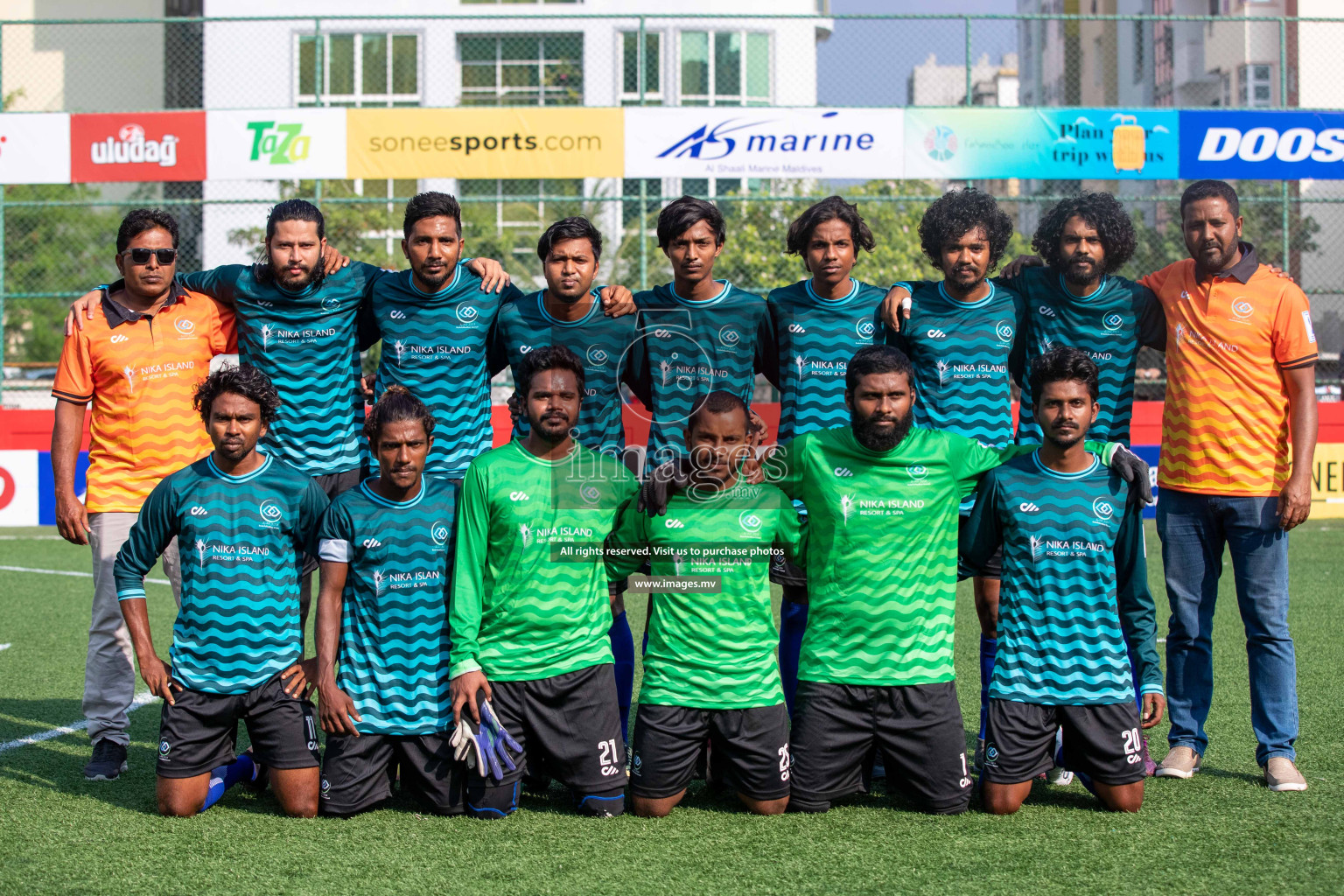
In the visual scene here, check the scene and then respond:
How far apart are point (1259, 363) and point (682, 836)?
9.21 ft

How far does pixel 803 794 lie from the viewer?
4.47 m

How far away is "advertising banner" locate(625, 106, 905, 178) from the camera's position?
12.1 metres

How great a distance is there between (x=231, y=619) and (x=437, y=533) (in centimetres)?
78

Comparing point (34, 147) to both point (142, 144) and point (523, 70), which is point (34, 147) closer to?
point (142, 144)

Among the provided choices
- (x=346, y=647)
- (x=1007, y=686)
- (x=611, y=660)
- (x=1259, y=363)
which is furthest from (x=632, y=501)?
(x=1259, y=363)

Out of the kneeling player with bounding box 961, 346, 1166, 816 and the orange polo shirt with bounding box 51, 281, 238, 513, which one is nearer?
the kneeling player with bounding box 961, 346, 1166, 816

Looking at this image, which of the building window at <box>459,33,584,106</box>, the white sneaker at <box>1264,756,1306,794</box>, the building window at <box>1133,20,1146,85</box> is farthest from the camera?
the building window at <box>1133,20,1146,85</box>

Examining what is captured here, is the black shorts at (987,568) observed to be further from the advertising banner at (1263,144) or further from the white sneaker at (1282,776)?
the advertising banner at (1263,144)

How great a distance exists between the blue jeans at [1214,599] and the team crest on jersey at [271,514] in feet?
10.8

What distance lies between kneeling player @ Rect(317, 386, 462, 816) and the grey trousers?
3.27 feet

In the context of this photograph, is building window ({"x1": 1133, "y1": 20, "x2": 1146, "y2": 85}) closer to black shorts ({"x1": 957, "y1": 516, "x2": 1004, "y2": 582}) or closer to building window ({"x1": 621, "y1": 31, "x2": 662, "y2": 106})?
building window ({"x1": 621, "y1": 31, "x2": 662, "y2": 106})

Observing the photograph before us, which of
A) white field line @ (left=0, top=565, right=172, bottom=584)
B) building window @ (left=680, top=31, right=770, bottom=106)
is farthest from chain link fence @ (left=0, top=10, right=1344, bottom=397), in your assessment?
white field line @ (left=0, top=565, right=172, bottom=584)

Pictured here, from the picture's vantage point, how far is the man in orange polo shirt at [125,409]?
5.18 metres

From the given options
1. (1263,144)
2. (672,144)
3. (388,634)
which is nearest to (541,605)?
(388,634)
